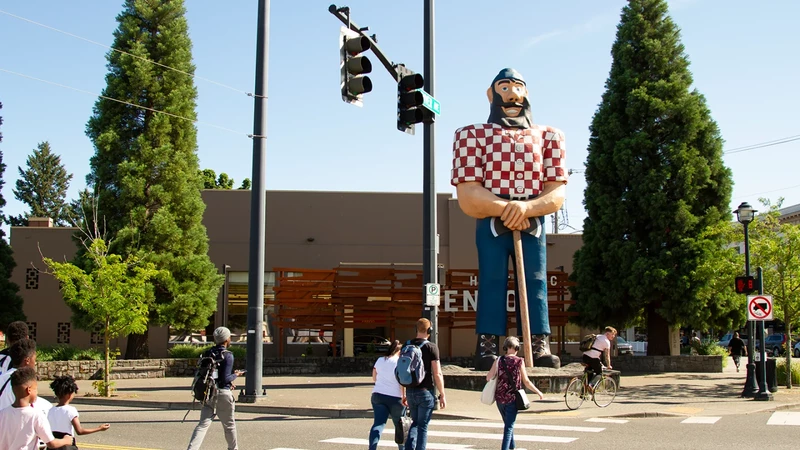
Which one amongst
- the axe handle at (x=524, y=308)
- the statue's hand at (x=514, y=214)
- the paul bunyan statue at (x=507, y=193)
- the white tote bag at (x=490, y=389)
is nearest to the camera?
the white tote bag at (x=490, y=389)

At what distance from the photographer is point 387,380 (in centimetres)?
882

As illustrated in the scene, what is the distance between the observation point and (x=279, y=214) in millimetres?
32406

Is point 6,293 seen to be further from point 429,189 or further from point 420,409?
point 420,409

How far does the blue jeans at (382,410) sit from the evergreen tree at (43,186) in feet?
219

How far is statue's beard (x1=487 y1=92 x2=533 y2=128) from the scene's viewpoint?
20.1 meters

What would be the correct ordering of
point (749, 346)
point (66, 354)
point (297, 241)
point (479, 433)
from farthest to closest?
point (297, 241), point (66, 354), point (749, 346), point (479, 433)

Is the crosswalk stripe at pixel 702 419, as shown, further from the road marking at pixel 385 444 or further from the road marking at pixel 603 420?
the road marking at pixel 385 444

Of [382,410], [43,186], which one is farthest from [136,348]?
[43,186]

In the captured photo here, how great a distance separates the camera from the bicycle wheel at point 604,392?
15.8 m

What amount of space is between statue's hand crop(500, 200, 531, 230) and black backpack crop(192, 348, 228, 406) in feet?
37.4

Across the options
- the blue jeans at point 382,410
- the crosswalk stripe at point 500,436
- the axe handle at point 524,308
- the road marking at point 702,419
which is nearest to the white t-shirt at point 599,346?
the road marking at point 702,419

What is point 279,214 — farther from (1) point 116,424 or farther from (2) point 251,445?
(2) point 251,445

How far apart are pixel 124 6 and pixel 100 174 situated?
5900mm

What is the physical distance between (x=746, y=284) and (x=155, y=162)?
1854cm
